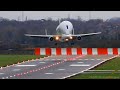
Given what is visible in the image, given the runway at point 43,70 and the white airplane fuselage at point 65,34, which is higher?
the white airplane fuselage at point 65,34

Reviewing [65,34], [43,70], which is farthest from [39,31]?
[43,70]

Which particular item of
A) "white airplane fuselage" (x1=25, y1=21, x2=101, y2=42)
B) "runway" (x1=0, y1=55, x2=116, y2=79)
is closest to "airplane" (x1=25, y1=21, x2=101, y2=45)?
"white airplane fuselage" (x1=25, y1=21, x2=101, y2=42)

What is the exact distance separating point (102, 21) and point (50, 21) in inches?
338

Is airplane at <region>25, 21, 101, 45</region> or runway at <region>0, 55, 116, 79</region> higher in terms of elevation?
airplane at <region>25, 21, 101, 45</region>

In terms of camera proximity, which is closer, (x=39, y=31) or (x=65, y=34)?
(x=65, y=34)

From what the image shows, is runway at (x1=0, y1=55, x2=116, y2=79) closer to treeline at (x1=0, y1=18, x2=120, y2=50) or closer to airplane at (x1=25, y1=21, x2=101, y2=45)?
treeline at (x1=0, y1=18, x2=120, y2=50)

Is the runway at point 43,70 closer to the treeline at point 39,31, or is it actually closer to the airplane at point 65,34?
the treeline at point 39,31

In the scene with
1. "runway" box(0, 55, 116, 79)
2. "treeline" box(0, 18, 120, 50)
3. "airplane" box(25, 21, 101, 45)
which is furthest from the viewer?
"airplane" box(25, 21, 101, 45)

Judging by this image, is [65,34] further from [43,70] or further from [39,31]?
[43,70]

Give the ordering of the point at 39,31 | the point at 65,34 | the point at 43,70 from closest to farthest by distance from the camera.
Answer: the point at 43,70 < the point at 65,34 < the point at 39,31

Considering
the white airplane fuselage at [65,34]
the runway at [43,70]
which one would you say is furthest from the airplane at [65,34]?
the runway at [43,70]

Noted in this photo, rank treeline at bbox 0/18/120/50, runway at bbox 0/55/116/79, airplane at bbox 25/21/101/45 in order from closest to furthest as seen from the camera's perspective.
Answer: runway at bbox 0/55/116/79, treeline at bbox 0/18/120/50, airplane at bbox 25/21/101/45
